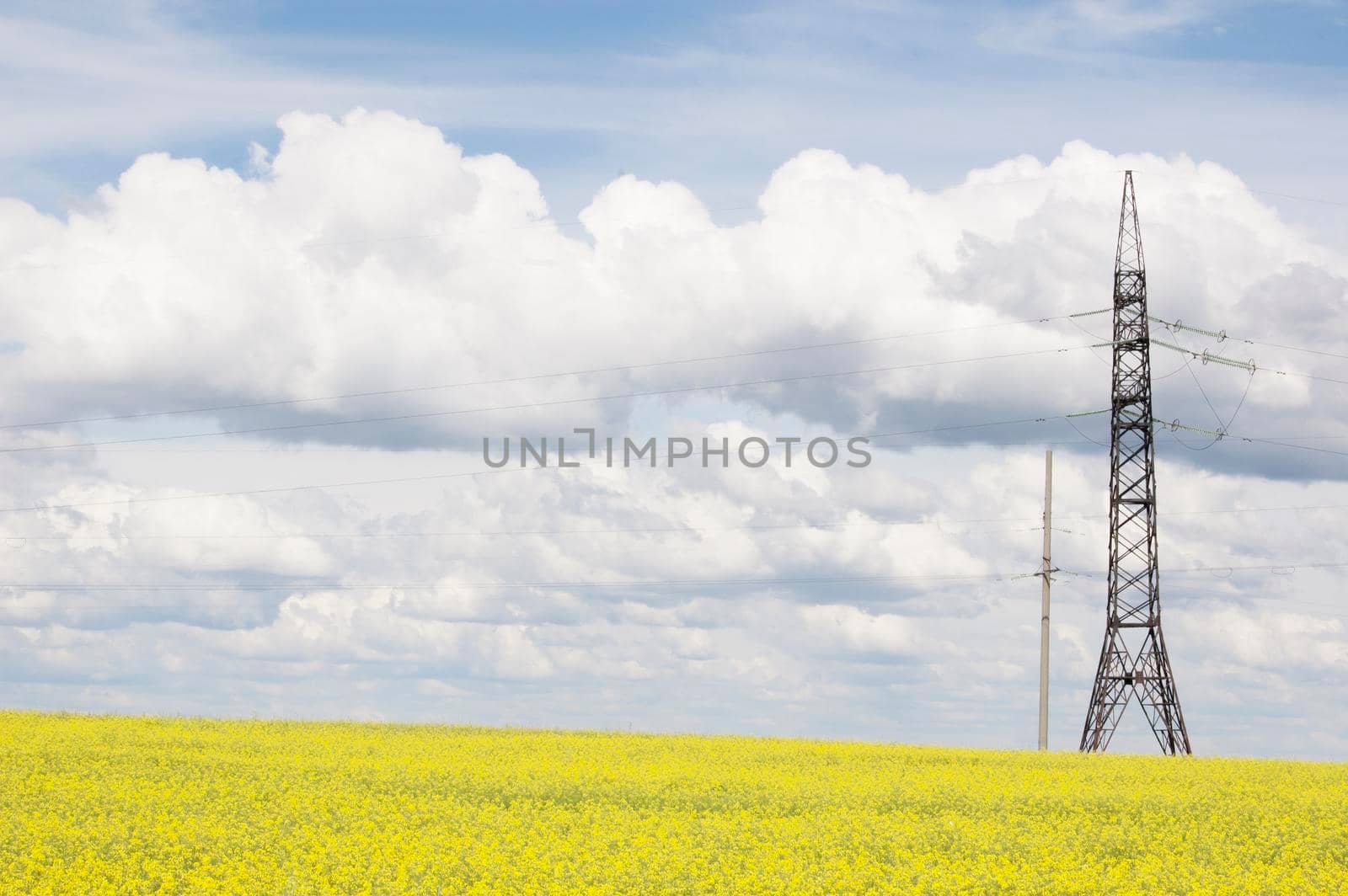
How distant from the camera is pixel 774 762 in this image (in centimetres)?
4325

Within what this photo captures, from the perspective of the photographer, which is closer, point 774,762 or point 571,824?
point 571,824

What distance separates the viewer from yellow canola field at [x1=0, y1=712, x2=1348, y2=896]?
76.3ft

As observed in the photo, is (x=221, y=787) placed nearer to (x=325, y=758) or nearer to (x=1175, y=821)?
(x=325, y=758)

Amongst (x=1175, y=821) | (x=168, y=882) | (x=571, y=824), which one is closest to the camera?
(x=168, y=882)

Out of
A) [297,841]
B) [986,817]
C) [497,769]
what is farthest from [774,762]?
[297,841]

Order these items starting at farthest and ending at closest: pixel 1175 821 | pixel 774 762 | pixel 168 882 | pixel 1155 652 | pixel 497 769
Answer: pixel 1155 652 → pixel 774 762 → pixel 497 769 → pixel 1175 821 → pixel 168 882

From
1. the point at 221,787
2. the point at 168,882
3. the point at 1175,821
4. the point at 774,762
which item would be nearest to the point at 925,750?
the point at 774,762

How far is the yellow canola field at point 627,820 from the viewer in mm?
23250

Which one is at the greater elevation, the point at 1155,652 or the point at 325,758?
the point at 1155,652

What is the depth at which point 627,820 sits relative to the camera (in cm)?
2936

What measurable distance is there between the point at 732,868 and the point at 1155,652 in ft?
113

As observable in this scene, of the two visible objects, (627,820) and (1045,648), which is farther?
(1045,648)

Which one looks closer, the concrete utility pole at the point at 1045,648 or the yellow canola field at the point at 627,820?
the yellow canola field at the point at 627,820

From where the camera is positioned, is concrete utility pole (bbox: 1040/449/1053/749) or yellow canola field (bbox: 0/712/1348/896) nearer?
yellow canola field (bbox: 0/712/1348/896)
